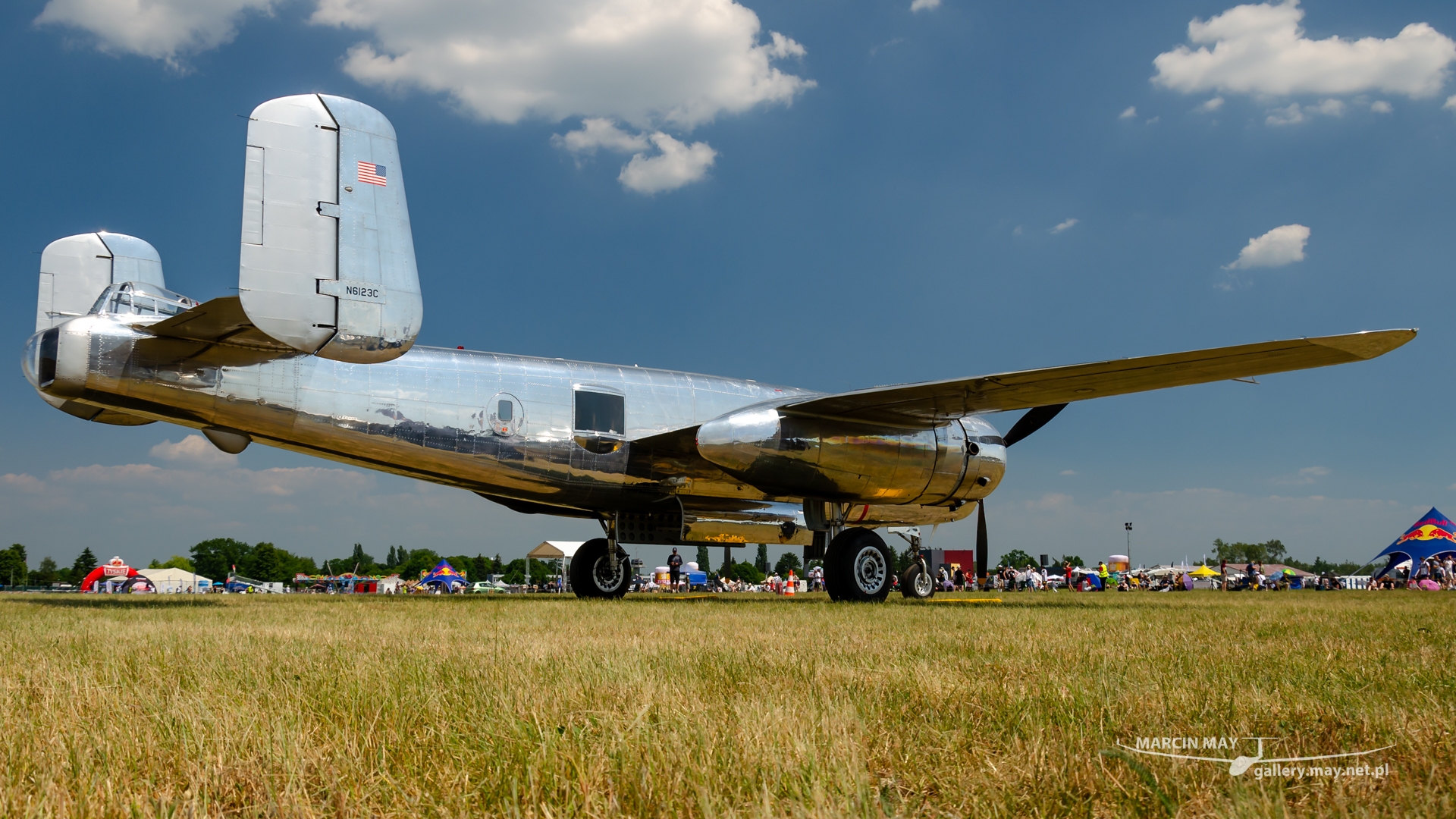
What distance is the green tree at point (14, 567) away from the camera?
10544 centimetres

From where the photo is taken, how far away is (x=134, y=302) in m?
9.80

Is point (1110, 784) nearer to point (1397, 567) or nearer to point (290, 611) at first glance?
point (290, 611)

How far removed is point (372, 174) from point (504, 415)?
4382 mm

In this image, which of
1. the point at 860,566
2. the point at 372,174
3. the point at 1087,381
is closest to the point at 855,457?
the point at 860,566

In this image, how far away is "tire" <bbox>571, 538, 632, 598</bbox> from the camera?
614 inches

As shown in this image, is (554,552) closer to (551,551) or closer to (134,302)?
(551,551)

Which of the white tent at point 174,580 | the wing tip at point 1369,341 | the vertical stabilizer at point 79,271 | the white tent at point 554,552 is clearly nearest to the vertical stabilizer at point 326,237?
the vertical stabilizer at point 79,271

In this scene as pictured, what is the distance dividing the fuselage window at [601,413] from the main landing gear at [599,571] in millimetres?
2715

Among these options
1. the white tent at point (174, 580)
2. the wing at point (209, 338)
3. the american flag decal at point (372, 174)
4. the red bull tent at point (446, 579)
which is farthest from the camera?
the red bull tent at point (446, 579)

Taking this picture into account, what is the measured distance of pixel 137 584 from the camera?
35594 millimetres

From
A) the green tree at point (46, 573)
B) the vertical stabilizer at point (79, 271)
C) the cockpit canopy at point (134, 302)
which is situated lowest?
the green tree at point (46, 573)

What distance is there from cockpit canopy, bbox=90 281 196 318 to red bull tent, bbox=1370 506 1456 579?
4950 centimetres

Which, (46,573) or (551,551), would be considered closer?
(551,551)

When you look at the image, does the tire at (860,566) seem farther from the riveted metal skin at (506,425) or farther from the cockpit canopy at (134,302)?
the cockpit canopy at (134,302)
